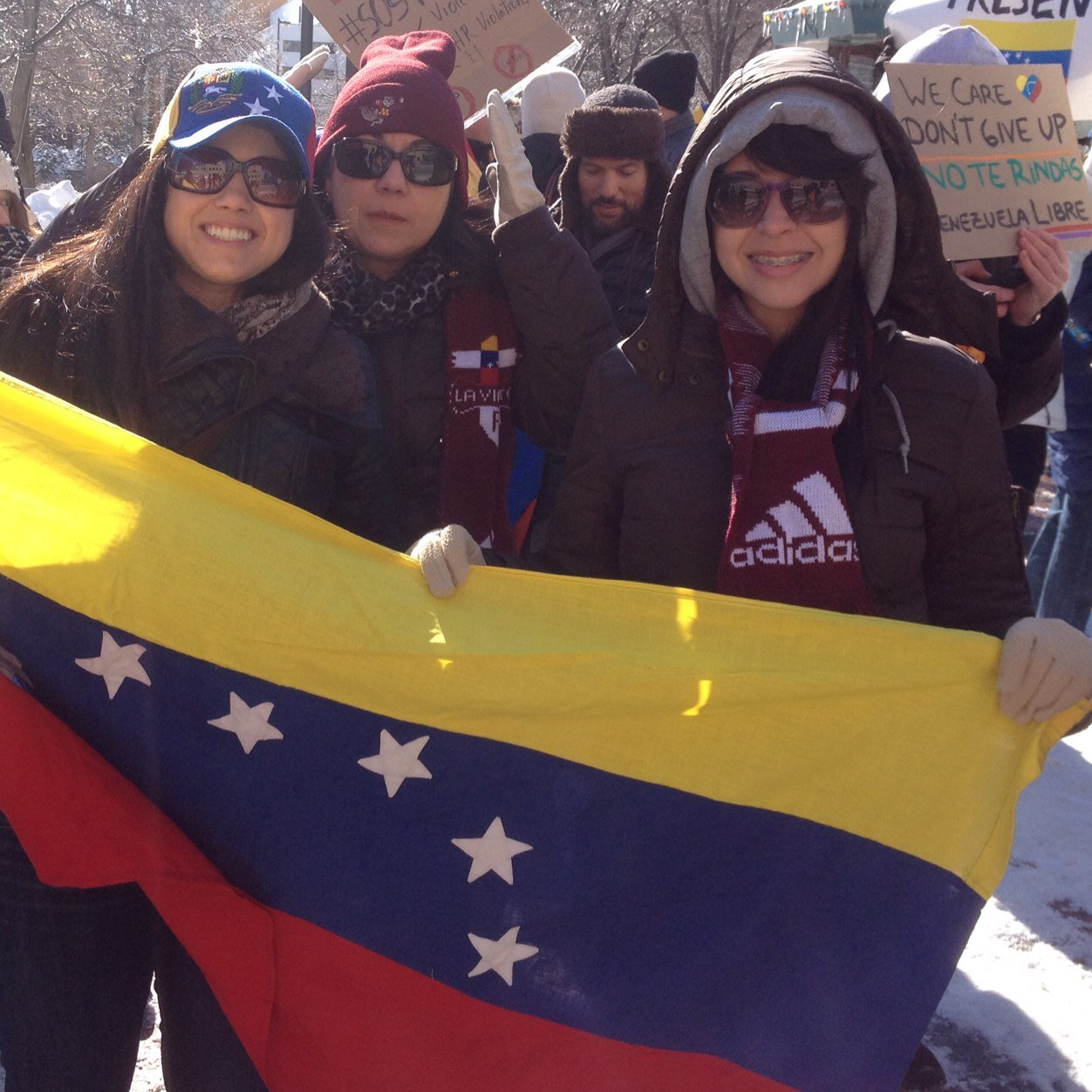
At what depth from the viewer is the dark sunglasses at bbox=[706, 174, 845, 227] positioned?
83.0 inches

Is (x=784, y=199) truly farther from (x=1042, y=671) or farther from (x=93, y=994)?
(x=93, y=994)

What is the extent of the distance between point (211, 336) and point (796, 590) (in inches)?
45.1

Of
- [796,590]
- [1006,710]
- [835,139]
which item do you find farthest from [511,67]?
[1006,710]

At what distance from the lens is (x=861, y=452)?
2090 millimetres

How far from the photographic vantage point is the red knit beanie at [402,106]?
264 centimetres

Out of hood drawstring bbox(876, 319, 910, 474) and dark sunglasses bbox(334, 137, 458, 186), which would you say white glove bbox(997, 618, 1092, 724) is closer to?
hood drawstring bbox(876, 319, 910, 474)

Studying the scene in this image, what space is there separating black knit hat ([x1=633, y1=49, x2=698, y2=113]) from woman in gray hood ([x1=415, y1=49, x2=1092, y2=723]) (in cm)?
376

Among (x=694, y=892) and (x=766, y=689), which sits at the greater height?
(x=766, y=689)

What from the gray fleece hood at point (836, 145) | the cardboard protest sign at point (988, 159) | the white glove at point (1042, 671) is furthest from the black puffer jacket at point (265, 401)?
the cardboard protest sign at point (988, 159)

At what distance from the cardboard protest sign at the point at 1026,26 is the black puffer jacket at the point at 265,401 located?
2357mm

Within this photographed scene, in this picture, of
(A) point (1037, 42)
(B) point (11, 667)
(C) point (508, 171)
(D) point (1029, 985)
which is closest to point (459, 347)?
(C) point (508, 171)

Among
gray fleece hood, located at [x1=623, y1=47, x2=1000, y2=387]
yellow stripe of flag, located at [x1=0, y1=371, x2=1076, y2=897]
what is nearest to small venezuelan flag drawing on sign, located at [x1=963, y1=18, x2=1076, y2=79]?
gray fleece hood, located at [x1=623, y1=47, x2=1000, y2=387]

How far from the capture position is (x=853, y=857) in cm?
193

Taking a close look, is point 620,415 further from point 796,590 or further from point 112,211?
point 112,211
